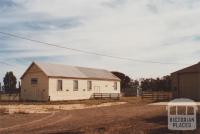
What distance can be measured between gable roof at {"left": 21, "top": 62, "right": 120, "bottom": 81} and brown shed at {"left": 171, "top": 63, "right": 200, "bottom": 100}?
54.6ft

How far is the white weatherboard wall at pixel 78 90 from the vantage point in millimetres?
53031

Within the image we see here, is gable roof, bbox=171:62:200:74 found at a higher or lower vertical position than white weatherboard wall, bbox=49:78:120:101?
higher

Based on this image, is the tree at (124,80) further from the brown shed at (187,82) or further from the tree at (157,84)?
the brown shed at (187,82)

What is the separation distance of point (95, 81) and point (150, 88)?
20402 millimetres

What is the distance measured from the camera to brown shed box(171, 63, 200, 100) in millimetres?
45531

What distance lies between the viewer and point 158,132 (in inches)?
645

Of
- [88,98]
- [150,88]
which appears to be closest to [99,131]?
[88,98]

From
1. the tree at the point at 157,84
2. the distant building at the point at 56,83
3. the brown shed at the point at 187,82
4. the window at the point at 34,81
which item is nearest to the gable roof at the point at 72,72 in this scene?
the distant building at the point at 56,83

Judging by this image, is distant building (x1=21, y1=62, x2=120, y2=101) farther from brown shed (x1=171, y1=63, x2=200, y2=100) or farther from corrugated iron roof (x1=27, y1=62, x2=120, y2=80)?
brown shed (x1=171, y1=63, x2=200, y2=100)

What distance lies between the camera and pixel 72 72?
59.0 metres

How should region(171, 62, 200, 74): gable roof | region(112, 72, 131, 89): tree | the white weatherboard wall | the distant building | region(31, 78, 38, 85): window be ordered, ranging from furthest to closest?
region(112, 72, 131, 89): tree < region(31, 78, 38, 85): window < the white weatherboard wall < the distant building < region(171, 62, 200, 74): gable roof

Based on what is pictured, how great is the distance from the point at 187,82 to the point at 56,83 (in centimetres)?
1853

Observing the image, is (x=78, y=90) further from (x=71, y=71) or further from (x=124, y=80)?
(x=124, y=80)

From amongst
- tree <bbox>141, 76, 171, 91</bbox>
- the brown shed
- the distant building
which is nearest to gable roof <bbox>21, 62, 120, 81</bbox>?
the distant building
